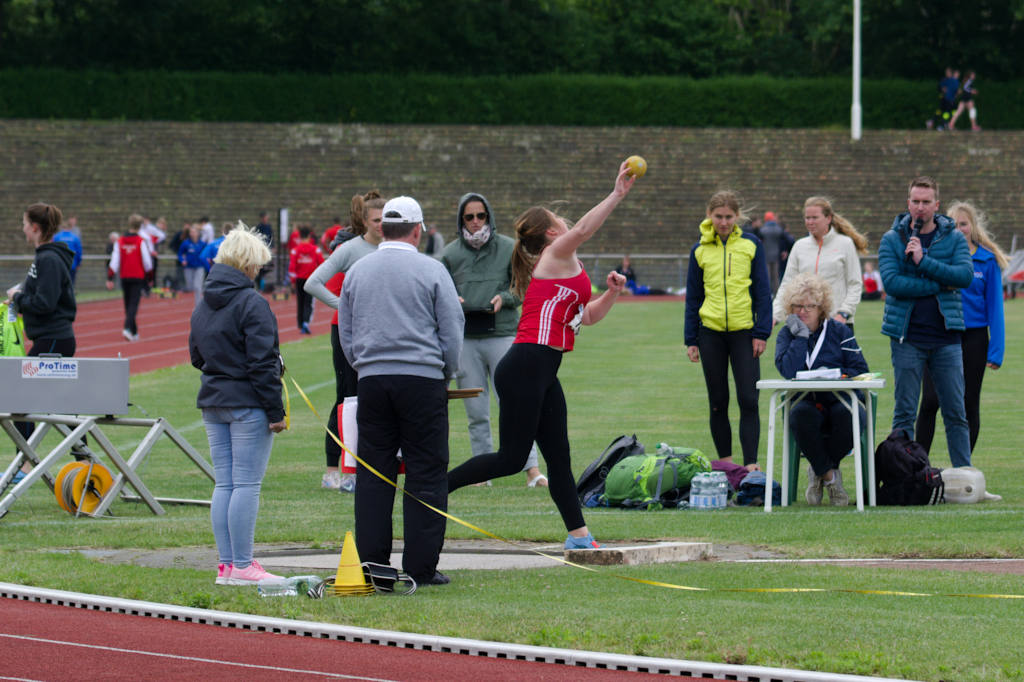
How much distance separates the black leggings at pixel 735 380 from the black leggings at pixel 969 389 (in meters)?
1.25

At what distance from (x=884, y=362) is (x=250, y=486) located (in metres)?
13.9

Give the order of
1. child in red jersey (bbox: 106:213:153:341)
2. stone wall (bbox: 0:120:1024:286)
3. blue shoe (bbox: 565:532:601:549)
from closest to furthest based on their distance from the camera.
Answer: blue shoe (bbox: 565:532:601:549) < child in red jersey (bbox: 106:213:153:341) < stone wall (bbox: 0:120:1024:286)

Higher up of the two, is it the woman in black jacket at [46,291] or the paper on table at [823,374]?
the woman in black jacket at [46,291]

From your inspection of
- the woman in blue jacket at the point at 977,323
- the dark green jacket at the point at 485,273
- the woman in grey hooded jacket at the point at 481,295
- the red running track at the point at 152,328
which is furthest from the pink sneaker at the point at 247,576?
the red running track at the point at 152,328

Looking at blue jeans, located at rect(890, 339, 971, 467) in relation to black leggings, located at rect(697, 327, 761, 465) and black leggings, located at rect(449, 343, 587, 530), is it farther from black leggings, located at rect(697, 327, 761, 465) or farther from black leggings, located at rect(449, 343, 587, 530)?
black leggings, located at rect(449, 343, 587, 530)

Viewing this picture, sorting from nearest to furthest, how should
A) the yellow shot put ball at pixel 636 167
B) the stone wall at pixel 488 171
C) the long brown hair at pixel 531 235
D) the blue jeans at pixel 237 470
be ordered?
the blue jeans at pixel 237 470
the yellow shot put ball at pixel 636 167
the long brown hair at pixel 531 235
the stone wall at pixel 488 171

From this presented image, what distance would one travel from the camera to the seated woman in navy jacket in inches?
371

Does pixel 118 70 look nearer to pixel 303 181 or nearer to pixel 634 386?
pixel 303 181

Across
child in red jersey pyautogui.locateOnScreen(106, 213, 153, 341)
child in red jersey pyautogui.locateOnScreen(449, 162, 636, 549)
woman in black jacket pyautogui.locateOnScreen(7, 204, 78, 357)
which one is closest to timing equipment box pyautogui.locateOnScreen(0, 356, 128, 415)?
woman in black jacket pyautogui.locateOnScreen(7, 204, 78, 357)

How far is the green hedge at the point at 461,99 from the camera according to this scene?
57125mm

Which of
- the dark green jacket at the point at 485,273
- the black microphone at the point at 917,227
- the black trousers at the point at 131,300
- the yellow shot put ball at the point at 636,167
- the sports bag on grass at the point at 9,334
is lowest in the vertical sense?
the black trousers at the point at 131,300

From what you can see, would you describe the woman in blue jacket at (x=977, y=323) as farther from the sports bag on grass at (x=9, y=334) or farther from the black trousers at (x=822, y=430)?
the sports bag on grass at (x=9, y=334)

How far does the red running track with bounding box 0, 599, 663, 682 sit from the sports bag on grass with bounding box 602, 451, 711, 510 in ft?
12.7

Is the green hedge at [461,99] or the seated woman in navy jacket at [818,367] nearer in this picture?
A: the seated woman in navy jacket at [818,367]
